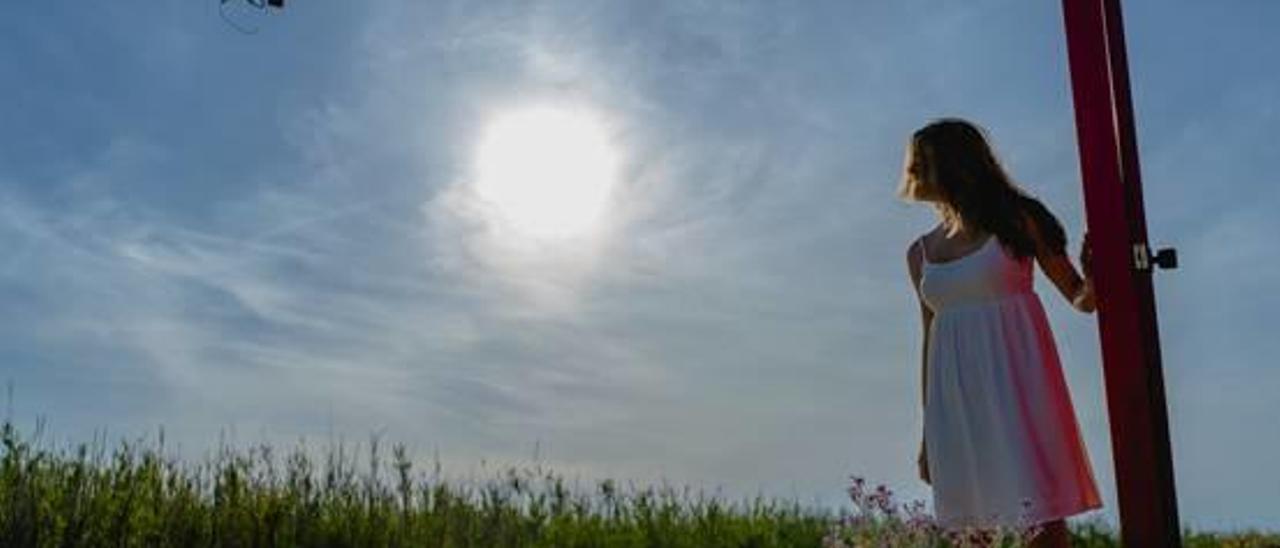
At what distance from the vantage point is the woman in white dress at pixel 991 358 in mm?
4809

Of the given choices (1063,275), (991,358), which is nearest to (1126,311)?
(1063,275)

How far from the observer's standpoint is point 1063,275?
5.05 m

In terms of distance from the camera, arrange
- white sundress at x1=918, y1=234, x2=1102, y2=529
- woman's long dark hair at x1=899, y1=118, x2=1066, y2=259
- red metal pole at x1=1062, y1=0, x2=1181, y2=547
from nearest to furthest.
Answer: white sundress at x1=918, y1=234, x2=1102, y2=529 → woman's long dark hair at x1=899, y1=118, x2=1066, y2=259 → red metal pole at x1=1062, y1=0, x2=1181, y2=547

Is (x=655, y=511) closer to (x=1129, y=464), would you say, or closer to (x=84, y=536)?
(x=84, y=536)

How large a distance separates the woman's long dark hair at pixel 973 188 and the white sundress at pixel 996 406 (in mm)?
71

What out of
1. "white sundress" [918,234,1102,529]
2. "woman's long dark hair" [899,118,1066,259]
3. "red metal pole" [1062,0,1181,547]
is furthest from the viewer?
"red metal pole" [1062,0,1181,547]

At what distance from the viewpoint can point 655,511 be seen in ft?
28.9

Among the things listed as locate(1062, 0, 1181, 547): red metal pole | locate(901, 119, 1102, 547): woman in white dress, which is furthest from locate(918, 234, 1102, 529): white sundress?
locate(1062, 0, 1181, 547): red metal pole

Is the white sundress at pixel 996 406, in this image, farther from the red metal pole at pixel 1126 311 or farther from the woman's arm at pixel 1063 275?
the red metal pole at pixel 1126 311

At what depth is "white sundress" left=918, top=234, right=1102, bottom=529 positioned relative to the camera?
4.80m

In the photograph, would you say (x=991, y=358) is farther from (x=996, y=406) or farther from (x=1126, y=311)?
(x=1126, y=311)

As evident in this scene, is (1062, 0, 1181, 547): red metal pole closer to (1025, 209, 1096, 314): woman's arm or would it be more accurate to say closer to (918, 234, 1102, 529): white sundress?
(1025, 209, 1096, 314): woman's arm

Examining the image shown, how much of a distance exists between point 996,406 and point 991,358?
16 cm

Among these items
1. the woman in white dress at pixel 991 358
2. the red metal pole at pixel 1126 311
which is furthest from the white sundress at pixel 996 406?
the red metal pole at pixel 1126 311
